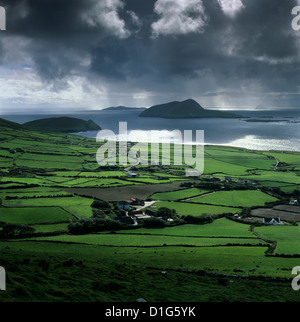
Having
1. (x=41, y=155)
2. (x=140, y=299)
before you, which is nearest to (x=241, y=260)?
(x=140, y=299)

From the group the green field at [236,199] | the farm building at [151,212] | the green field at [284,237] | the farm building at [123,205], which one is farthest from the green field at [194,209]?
the green field at [284,237]

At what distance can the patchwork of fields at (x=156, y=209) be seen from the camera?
27844mm

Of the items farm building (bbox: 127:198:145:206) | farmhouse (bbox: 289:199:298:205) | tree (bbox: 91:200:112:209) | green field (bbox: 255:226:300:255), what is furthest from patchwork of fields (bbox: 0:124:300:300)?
farm building (bbox: 127:198:145:206)

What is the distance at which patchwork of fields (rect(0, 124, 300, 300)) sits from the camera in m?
27.8

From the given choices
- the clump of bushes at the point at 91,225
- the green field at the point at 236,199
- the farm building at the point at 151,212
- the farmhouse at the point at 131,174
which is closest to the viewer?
the clump of bushes at the point at 91,225

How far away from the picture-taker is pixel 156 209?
51.9 m

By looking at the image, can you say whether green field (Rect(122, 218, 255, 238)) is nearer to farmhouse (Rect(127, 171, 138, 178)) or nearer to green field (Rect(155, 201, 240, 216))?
green field (Rect(155, 201, 240, 216))

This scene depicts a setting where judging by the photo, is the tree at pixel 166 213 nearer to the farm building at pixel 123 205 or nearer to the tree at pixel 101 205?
the farm building at pixel 123 205

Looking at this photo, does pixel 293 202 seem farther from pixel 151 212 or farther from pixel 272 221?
pixel 151 212

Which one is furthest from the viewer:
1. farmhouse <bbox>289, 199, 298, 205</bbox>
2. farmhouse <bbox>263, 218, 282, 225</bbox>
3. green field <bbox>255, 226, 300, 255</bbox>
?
farmhouse <bbox>289, 199, 298, 205</bbox>

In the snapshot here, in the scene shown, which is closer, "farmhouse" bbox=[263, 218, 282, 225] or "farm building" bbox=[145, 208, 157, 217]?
"farmhouse" bbox=[263, 218, 282, 225]

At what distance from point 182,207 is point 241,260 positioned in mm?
25682

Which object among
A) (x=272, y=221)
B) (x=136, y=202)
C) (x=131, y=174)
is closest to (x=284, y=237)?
(x=272, y=221)
